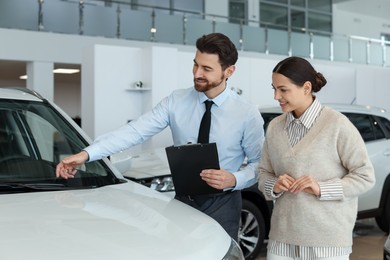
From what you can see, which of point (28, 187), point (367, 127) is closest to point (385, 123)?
point (367, 127)

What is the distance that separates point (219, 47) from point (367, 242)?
421 centimetres

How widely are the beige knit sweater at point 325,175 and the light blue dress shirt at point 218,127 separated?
0.47 m

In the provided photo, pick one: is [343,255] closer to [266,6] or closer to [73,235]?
[73,235]

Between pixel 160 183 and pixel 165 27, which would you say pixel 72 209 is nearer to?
pixel 160 183

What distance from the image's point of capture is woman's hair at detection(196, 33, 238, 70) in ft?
8.58

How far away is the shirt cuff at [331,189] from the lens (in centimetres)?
218

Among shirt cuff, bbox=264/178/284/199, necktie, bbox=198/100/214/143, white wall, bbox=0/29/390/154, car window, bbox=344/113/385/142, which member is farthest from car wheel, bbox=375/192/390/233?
shirt cuff, bbox=264/178/284/199

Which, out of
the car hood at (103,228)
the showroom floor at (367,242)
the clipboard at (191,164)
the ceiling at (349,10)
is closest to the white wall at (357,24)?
the ceiling at (349,10)

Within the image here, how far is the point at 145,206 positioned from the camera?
8.00ft

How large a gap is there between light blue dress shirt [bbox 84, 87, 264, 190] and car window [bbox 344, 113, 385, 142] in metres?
3.34

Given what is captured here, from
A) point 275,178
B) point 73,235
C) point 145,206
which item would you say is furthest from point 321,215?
point 73,235

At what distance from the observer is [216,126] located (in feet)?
9.16

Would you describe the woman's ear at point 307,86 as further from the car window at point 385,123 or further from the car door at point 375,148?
the car window at point 385,123

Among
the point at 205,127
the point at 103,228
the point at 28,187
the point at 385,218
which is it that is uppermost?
the point at 205,127
